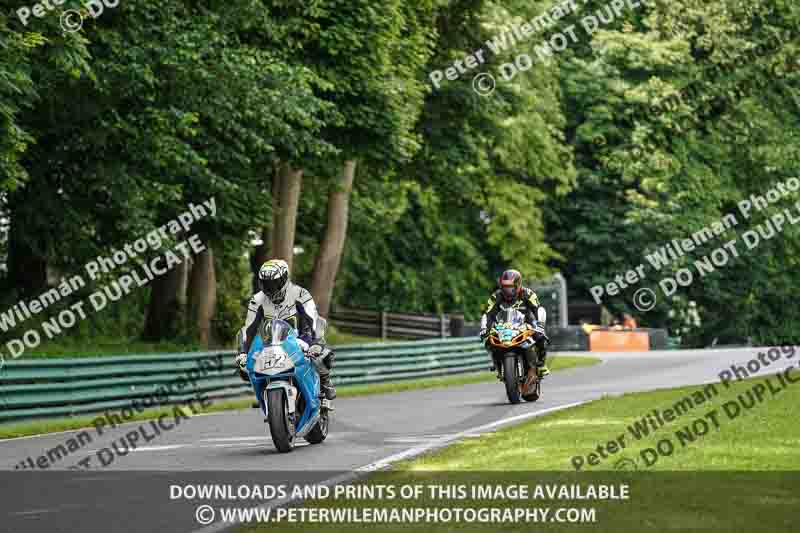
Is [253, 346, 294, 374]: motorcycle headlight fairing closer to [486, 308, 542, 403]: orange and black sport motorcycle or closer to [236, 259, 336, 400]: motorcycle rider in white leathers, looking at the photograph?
[236, 259, 336, 400]: motorcycle rider in white leathers

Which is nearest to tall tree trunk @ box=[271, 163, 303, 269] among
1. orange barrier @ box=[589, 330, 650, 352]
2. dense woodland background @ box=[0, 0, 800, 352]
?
dense woodland background @ box=[0, 0, 800, 352]

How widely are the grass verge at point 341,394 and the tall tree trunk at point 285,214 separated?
450 cm

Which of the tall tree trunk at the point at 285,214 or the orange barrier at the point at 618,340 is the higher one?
the tall tree trunk at the point at 285,214

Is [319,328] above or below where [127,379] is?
above

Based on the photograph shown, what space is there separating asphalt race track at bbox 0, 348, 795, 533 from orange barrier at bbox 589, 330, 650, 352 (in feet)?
79.9

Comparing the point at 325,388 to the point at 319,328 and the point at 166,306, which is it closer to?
the point at 319,328

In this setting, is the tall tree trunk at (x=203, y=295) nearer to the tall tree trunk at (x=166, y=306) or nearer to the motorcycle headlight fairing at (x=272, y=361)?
the tall tree trunk at (x=166, y=306)

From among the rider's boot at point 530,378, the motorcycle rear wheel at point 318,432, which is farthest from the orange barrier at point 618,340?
the motorcycle rear wheel at point 318,432

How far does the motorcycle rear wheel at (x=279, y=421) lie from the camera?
1463 centimetres

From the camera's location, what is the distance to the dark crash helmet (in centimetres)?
2100

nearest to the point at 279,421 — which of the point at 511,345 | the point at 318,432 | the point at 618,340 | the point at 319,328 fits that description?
the point at 319,328

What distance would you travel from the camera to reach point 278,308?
49.5 feet

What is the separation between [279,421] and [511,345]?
21.5ft

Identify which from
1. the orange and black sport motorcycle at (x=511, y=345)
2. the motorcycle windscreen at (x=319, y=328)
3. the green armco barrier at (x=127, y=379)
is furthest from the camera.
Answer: the green armco barrier at (x=127, y=379)
